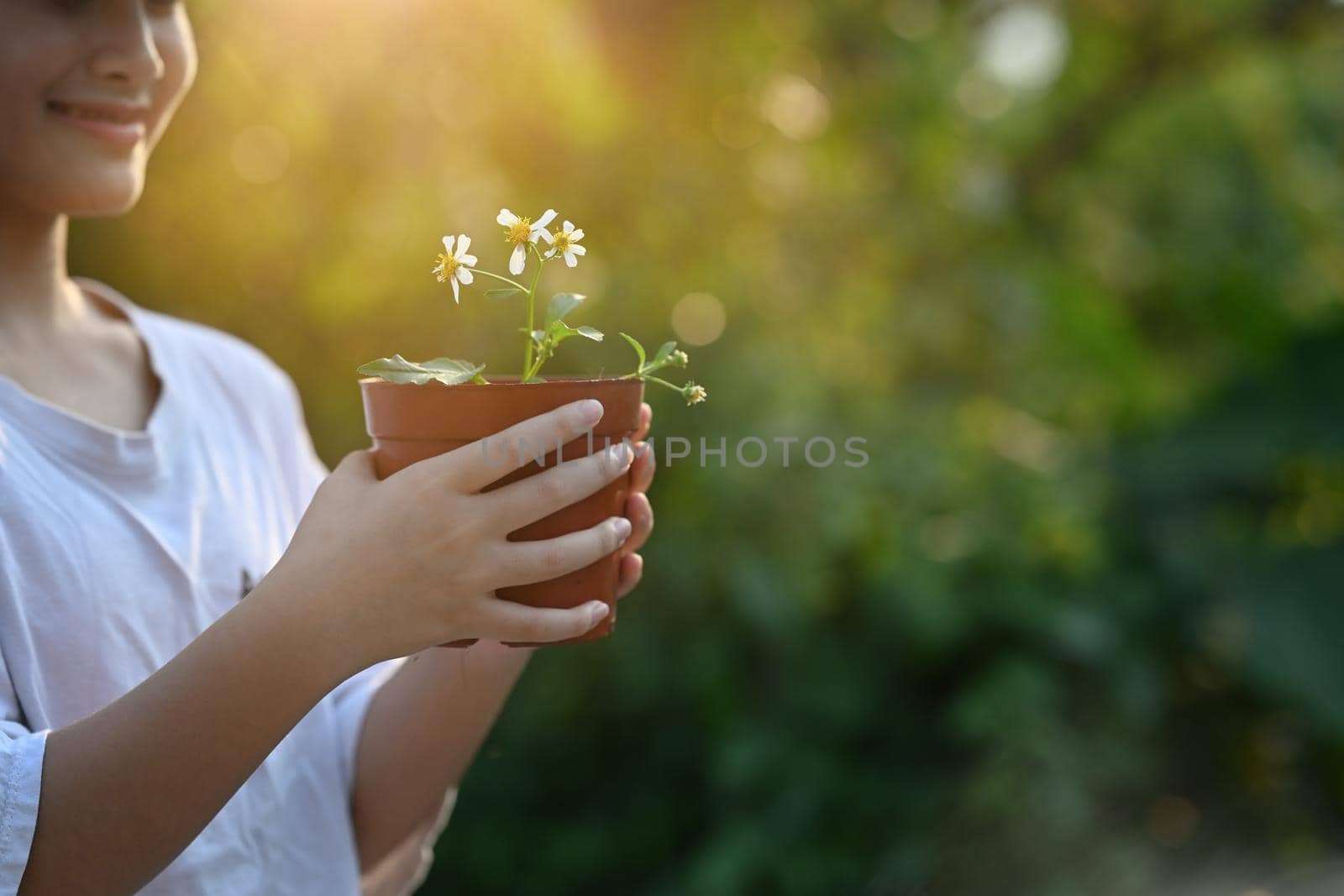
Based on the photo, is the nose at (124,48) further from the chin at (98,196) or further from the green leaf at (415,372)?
the green leaf at (415,372)

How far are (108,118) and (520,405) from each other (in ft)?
1.31

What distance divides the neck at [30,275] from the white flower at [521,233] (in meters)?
0.40

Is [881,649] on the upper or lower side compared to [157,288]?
lower

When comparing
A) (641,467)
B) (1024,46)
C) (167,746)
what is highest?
(1024,46)

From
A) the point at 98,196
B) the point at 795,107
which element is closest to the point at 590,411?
the point at 98,196

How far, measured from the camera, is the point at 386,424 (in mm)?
721

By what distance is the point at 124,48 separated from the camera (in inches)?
31.8

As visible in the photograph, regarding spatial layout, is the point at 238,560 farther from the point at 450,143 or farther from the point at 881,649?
the point at 881,649

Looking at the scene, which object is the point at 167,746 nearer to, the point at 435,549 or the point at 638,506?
the point at 435,549

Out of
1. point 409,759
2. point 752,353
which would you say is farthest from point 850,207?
point 409,759

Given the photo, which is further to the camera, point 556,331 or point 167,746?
point 556,331

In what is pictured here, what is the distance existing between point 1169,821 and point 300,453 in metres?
2.21

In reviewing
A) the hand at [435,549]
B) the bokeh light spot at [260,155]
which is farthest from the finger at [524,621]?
the bokeh light spot at [260,155]

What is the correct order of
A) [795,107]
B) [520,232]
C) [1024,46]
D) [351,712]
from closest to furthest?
[520,232], [351,712], [795,107], [1024,46]
